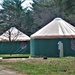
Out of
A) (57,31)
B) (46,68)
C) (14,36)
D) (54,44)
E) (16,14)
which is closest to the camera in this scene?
(46,68)

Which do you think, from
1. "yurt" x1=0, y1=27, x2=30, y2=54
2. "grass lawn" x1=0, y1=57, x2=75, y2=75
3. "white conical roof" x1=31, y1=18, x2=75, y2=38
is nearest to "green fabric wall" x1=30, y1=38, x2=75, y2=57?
"white conical roof" x1=31, y1=18, x2=75, y2=38

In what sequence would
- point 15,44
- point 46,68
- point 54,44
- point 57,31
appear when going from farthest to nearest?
point 15,44
point 57,31
point 54,44
point 46,68

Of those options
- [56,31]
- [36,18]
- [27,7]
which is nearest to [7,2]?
[27,7]

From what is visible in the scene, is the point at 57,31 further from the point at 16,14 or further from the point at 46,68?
the point at 16,14

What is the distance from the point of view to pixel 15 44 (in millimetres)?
38781

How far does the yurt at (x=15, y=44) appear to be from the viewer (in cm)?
3825

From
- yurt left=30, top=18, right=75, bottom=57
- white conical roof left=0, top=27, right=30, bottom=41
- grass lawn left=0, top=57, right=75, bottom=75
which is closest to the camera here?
grass lawn left=0, top=57, right=75, bottom=75

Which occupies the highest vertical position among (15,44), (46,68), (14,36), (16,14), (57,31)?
(16,14)

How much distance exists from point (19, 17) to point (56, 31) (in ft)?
108

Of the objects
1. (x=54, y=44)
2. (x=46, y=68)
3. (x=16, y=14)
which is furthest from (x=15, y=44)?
(x=16, y=14)

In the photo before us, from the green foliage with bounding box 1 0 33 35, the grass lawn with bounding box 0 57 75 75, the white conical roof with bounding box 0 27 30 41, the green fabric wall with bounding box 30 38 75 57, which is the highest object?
the green foliage with bounding box 1 0 33 35

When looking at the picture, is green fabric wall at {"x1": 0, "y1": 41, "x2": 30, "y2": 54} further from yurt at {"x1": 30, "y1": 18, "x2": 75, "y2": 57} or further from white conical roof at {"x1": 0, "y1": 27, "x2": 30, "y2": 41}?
yurt at {"x1": 30, "y1": 18, "x2": 75, "y2": 57}

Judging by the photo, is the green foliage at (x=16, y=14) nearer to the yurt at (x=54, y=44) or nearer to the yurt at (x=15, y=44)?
the yurt at (x=15, y=44)

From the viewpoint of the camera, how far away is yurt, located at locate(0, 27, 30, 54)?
3825 cm
